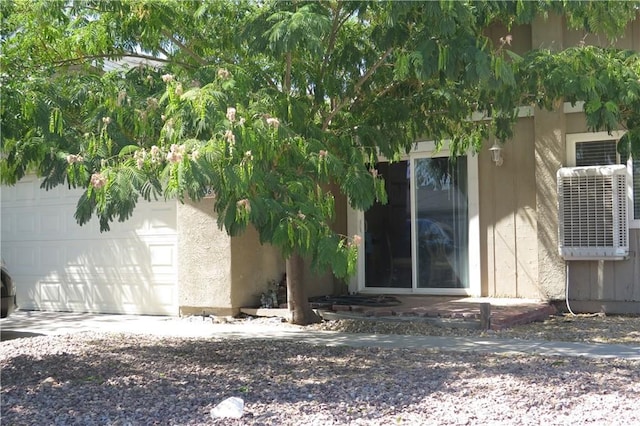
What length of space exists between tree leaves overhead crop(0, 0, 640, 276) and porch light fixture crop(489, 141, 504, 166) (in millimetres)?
1771

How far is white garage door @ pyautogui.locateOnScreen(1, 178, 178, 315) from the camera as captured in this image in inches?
455

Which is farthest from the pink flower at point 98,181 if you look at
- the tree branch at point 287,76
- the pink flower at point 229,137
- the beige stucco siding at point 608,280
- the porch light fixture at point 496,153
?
the beige stucco siding at point 608,280

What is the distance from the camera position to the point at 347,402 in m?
5.77

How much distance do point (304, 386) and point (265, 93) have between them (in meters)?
2.95

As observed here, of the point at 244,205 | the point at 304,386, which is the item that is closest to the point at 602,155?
the point at 304,386

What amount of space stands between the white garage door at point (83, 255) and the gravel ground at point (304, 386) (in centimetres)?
299

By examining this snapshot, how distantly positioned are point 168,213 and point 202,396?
577 cm

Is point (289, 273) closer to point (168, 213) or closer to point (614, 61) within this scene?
point (168, 213)

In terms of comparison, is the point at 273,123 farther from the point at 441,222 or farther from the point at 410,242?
the point at 410,242

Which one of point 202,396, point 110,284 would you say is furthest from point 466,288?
point 202,396

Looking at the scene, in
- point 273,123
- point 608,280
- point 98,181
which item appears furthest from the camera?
point 608,280

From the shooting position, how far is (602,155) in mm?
10734

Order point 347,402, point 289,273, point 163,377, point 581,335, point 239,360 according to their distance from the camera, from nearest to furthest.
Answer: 1. point 347,402
2. point 163,377
3. point 239,360
4. point 581,335
5. point 289,273

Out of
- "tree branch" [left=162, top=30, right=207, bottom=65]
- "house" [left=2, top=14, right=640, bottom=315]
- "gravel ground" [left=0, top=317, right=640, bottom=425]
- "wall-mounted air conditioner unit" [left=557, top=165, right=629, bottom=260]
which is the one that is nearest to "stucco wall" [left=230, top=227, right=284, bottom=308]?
"house" [left=2, top=14, right=640, bottom=315]
